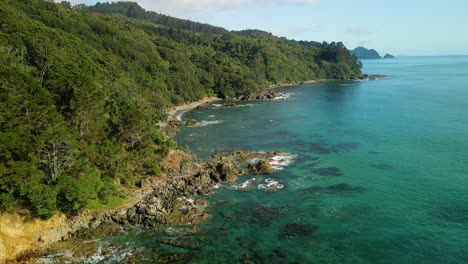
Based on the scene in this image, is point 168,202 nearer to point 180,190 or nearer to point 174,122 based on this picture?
point 180,190

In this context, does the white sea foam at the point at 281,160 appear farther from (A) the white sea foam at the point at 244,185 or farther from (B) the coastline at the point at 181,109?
(B) the coastline at the point at 181,109

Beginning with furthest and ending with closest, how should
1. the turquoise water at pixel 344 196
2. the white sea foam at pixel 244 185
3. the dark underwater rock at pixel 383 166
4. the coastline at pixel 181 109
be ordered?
the coastline at pixel 181 109, the dark underwater rock at pixel 383 166, the white sea foam at pixel 244 185, the turquoise water at pixel 344 196

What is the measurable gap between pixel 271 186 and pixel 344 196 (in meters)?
10.4

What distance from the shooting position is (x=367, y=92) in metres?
168

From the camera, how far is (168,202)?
52.8 m

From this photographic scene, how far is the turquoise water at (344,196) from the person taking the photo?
41469mm

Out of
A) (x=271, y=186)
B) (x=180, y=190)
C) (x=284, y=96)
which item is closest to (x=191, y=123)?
(x=180, y=190)

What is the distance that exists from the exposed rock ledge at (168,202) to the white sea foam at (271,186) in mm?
4226

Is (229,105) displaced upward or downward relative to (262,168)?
upward

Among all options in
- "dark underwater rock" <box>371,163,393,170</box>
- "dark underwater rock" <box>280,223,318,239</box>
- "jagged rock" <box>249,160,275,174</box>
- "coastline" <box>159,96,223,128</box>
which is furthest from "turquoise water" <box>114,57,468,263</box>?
"coastline" <box>159,96,223,128</box>

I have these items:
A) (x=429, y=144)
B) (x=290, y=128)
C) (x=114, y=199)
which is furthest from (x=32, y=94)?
(x=429, y=144)

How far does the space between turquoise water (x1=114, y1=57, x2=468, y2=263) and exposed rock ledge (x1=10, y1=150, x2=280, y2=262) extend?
2.55 m

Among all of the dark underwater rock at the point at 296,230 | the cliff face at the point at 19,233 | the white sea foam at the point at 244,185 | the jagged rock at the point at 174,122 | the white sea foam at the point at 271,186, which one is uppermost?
the jagged rock at the point at 174,122

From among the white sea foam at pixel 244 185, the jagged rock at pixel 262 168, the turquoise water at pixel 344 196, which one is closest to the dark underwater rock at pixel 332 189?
the turquoise water at pixel 344 196
